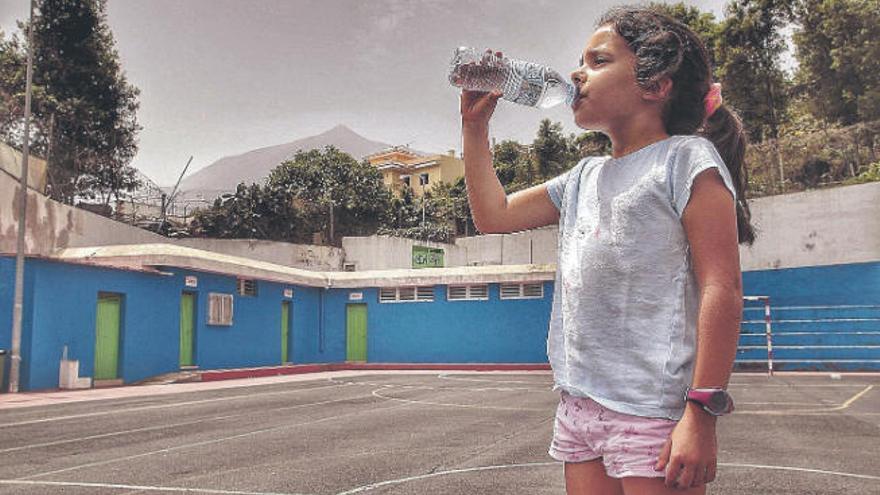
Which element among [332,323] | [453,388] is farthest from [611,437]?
[332,323]

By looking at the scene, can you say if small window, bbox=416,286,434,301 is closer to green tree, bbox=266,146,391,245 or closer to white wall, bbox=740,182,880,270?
white wall, bbox=740,182,880,270

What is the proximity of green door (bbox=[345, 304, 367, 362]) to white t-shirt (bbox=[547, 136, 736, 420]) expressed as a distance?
89.0 ft

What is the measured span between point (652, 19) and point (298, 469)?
5463 mm

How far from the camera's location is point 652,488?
1819 mm

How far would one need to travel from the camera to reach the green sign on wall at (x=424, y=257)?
36500mm

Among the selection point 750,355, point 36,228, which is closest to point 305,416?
point 36,228

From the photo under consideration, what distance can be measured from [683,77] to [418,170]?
2813 inches

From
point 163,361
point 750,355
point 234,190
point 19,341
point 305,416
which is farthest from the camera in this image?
point 234,190

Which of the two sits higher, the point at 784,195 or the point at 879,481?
the point at 784,195

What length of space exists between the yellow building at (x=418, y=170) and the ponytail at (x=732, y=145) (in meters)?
66.8

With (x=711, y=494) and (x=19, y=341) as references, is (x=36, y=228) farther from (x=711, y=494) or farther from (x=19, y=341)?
(x=711, y=494)

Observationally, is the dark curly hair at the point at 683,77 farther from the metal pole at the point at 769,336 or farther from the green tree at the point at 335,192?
the green tree at the point at 335,192

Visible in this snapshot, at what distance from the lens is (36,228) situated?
71.3 feet

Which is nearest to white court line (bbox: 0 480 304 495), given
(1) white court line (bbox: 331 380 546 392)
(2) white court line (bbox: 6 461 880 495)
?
(2) white court line (bbox: 6 461 880 495)
